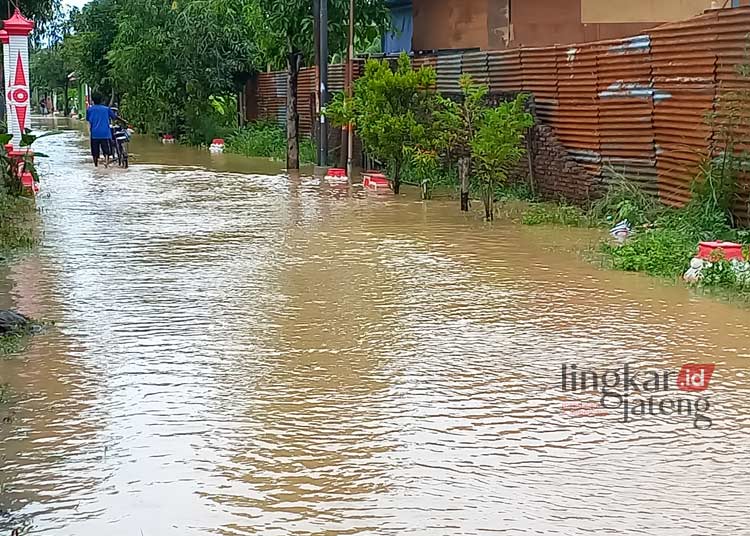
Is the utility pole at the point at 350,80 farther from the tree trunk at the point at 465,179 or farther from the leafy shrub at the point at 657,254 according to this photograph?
the leafy shrub at the point at 657,254

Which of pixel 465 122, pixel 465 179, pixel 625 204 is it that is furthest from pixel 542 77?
pixel 625 204

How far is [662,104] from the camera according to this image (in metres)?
13.9

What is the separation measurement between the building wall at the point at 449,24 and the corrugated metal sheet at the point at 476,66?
458 centimetres

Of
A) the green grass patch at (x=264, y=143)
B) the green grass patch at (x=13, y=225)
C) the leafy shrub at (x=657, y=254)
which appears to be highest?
the green grass patch at (x=264, y=143)

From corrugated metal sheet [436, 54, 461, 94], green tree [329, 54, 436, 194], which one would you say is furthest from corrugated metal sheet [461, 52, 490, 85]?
green tree [329, 54, 436, 194]

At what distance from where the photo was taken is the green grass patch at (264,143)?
2795 cm

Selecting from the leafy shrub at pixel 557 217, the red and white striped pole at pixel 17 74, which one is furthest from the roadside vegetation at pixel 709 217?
the red and white striped pole at pixel 17 74

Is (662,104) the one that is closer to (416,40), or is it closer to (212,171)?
(212,171)

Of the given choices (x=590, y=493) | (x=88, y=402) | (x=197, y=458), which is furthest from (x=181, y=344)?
(x=590, y=493)

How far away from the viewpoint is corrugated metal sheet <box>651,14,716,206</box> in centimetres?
1259

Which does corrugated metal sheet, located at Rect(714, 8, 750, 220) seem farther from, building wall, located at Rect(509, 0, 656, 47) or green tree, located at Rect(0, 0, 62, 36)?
green tree, located at Rect(0, 0, 62, 36)

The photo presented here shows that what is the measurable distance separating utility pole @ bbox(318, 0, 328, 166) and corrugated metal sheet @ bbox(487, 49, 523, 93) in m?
3.81

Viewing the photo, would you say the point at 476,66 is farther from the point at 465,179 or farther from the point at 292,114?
the point at 292,114

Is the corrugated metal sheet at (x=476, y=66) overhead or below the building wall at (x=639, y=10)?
below
